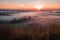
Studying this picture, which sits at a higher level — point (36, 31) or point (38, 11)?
point (38, 11)

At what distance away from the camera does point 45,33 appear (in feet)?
3.68

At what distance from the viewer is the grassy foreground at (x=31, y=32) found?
112 cm

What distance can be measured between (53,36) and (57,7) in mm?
319

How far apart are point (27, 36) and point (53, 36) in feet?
0.91

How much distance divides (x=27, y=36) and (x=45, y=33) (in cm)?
20

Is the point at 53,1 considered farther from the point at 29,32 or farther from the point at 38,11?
the point at 29,32

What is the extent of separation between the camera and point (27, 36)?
3.71 ft

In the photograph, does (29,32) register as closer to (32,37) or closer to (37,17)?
(32,37)

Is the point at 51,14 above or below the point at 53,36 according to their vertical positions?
above

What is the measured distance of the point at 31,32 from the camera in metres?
1.13

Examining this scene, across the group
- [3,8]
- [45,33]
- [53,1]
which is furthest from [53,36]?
Result: [3,8]

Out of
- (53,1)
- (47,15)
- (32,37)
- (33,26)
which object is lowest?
(32,37)

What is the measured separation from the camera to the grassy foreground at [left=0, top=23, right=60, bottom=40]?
112 centimetres

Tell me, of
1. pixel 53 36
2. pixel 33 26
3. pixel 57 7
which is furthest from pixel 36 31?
pixel 57 7
